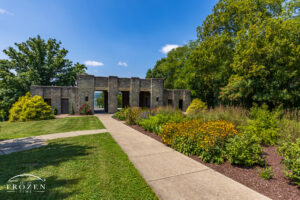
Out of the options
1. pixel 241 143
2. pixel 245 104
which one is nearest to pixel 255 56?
pixel 245 104

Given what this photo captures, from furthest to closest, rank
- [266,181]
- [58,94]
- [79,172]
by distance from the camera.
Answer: [58,94]
[79,172]
[266,181]

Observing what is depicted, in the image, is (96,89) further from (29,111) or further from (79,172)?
(79,172)

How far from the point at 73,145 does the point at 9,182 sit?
276 centimetres

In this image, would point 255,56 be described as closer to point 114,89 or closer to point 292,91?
point 292,91

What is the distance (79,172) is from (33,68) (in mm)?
28916

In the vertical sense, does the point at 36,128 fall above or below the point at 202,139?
below

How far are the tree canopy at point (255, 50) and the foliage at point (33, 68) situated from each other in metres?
23.6

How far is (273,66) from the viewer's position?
1180 centimetres

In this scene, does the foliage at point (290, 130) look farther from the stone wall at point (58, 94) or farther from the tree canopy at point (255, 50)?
the stone wall at point (58, 94)

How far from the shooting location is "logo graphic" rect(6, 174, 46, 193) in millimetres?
2969

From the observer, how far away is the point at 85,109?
19.3 metres

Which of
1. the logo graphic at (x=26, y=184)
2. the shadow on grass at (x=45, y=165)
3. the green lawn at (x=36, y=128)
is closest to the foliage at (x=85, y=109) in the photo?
the green lawn at (x=36, y=128)

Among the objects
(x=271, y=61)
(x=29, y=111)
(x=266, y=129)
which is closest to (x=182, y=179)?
(x=266, y=129)

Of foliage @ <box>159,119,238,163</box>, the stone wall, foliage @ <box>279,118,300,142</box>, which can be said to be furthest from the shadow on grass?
the stone wall
